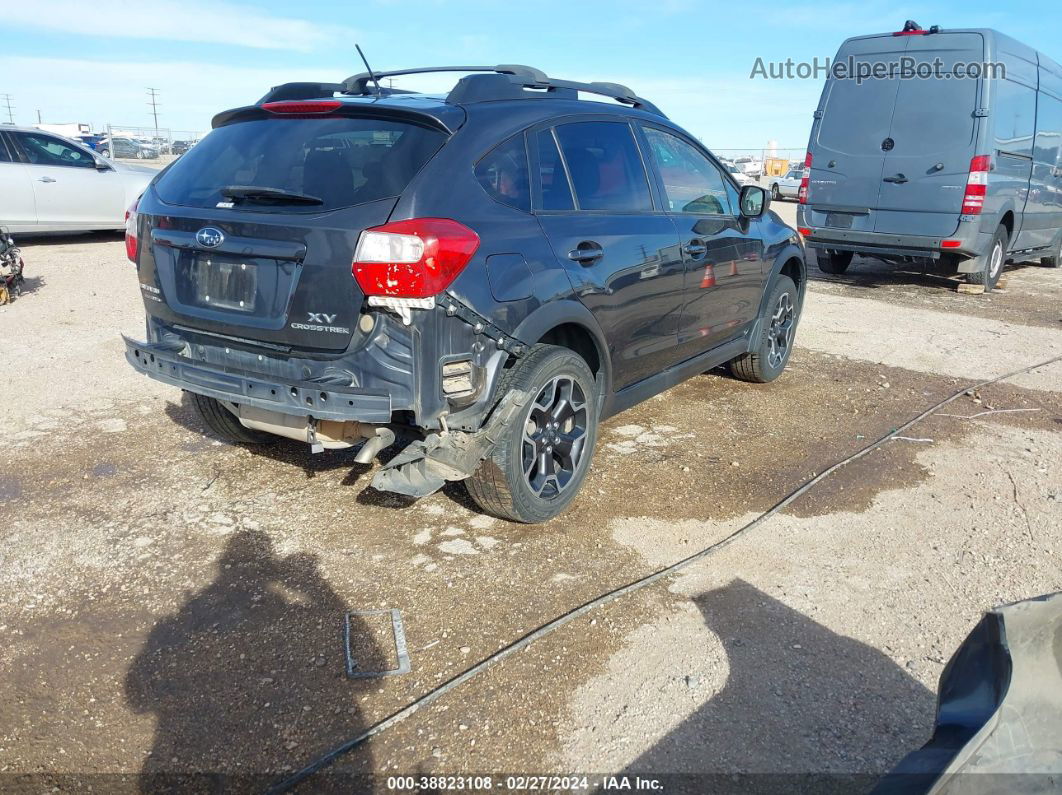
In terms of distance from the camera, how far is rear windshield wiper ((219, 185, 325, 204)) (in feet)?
10.8

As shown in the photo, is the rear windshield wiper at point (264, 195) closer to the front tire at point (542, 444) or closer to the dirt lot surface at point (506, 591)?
the front tire at point (542, 444)

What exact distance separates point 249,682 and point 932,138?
385 inches

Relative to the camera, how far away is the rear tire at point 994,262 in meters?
10.7

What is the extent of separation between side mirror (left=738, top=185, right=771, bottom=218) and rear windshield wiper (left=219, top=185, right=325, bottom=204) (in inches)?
122

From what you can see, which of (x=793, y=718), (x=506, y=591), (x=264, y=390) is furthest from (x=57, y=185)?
(x=793, y=718)

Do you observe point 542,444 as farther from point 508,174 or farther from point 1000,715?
point 1000,715

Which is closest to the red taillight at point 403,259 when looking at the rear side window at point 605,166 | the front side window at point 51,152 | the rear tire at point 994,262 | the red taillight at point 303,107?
the red taillight at point 303,107

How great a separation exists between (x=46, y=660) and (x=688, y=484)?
2990 mm

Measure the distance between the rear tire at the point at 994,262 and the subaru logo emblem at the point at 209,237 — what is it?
9846 mm

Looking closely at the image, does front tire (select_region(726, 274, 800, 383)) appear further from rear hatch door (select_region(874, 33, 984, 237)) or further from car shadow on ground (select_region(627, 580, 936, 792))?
rear hatch door (select_region(874, 33, 984, 237))

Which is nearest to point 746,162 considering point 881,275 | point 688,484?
point 881,275

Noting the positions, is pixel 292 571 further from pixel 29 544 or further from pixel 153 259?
pixel 153 259

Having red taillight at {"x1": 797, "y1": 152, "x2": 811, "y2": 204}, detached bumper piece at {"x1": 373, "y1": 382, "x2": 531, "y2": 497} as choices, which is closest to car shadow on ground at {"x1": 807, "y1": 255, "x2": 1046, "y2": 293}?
red taillight at {"x1": 797, "y1": 152, "x2": 811, "y2": 204}

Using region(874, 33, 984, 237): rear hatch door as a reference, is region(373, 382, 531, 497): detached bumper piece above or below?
below
